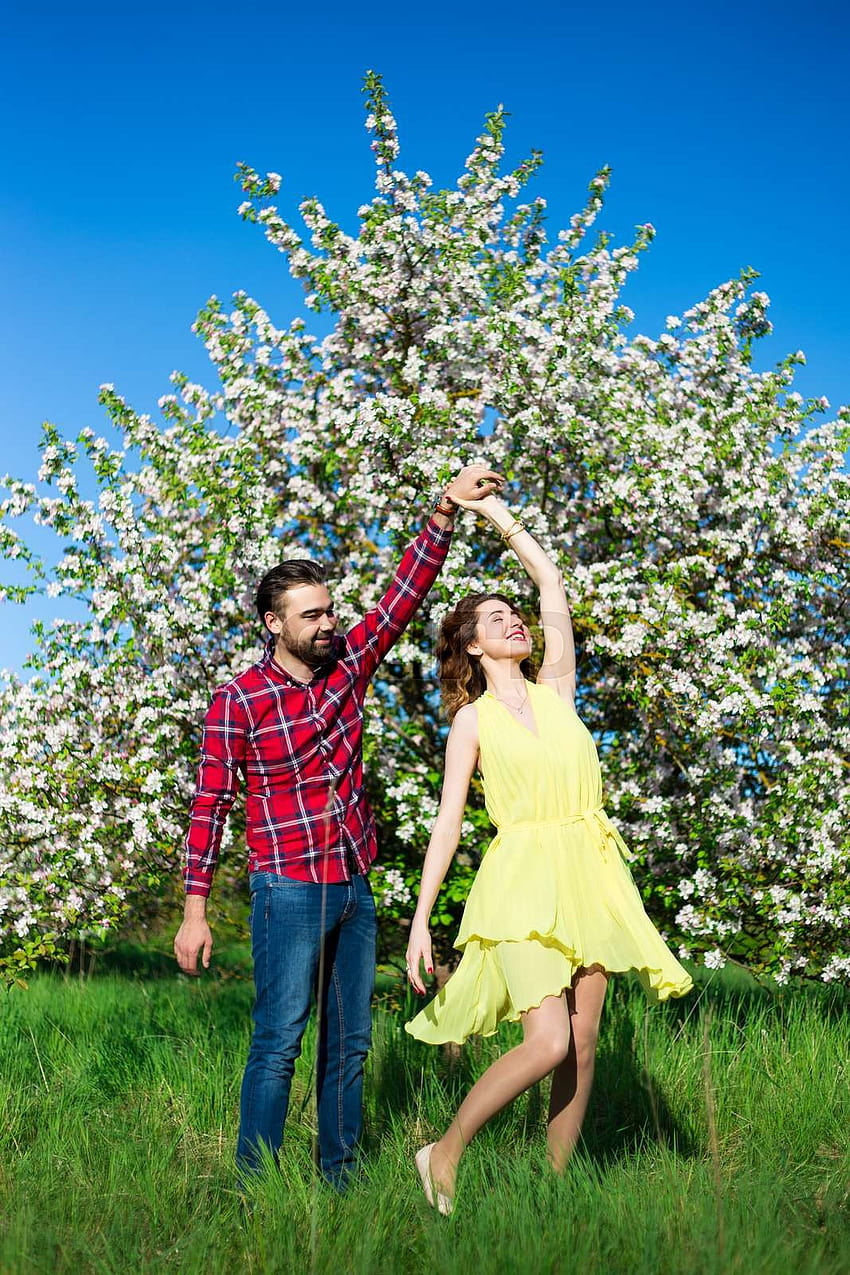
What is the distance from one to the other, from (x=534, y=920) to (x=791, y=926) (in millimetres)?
2507

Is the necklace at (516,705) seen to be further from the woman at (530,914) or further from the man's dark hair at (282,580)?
the man's dark hair at (282,580)

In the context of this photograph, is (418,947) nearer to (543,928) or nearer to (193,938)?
(543,928)

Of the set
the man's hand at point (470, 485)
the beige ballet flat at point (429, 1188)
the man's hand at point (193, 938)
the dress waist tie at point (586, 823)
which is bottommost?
the beige ballet flat at point (429, 1188)

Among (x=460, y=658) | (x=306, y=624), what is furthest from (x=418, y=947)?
(x=306, y=624)

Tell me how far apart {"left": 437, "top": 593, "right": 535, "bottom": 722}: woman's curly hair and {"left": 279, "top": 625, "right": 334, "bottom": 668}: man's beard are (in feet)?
1.40

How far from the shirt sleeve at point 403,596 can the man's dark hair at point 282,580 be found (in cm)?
28

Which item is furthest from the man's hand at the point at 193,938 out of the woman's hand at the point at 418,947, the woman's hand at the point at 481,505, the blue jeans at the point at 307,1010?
the woman's hand at the point at 481,505

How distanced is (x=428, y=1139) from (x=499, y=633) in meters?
1.96

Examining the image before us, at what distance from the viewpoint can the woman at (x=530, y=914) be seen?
3422 millimetres

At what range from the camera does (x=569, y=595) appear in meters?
5.69

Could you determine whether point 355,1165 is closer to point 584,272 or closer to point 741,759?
point 741,759

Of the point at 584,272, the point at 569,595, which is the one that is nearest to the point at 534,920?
the point at 569,595

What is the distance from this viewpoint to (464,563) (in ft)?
18.5

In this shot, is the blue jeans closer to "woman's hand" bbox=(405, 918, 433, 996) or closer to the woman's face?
"woman's hand" bbox=(405, 918, 433, 996)
